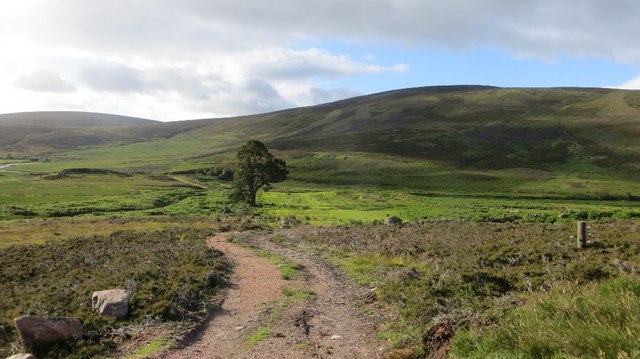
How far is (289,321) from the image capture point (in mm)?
16406

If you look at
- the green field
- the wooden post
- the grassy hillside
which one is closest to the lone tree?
the grassy hillside

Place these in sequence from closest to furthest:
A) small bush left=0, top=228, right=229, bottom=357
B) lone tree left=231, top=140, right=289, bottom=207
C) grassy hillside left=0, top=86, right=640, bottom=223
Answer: small bush left=0, top=228, right=229, bottom=357, grassy hillside left=0, top=86, right=640, bottom=223, lone tree left=231, top=140, right=289, bottom=207

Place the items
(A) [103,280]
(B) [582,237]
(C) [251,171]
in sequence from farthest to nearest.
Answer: (C) [251,171] < (B) [582,237] < (A) [103,280]

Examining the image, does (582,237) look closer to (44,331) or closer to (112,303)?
(112,303)

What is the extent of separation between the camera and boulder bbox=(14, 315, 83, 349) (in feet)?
45.4

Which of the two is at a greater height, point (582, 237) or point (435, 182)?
point (582, 237)

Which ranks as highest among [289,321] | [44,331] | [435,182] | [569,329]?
[569,329]

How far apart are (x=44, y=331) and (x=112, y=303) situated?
10.1ft

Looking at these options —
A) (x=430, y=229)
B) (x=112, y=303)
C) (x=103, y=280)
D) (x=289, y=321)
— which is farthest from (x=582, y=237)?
(x=103, y=280)

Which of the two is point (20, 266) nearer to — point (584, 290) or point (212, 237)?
point (212, 237)

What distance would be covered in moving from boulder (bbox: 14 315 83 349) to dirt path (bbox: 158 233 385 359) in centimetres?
327

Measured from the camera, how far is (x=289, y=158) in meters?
174

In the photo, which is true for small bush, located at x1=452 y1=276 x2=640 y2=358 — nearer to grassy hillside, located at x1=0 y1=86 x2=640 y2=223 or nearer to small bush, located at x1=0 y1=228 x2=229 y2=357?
small bush, located at x1=0 y1=228 x2=229 y2=357

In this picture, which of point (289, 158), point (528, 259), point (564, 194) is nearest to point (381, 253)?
point (528, 259)
